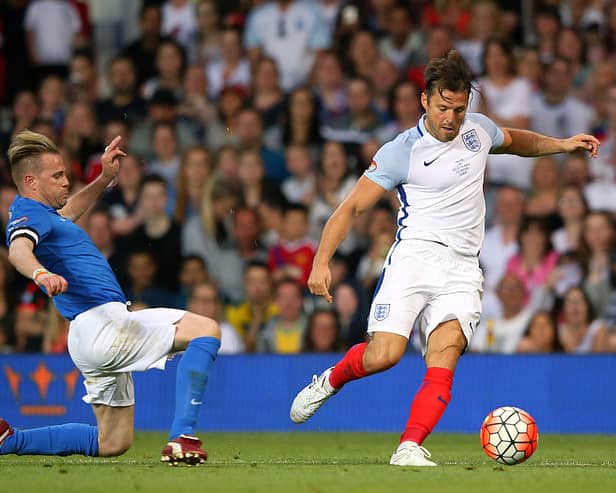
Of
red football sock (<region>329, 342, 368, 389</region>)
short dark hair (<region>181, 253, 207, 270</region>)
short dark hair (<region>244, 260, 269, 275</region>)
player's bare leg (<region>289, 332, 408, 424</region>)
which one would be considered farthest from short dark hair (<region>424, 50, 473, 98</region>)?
short dark hair (<region>181, 253, 207, 270</region>)

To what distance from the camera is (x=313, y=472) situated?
740 cm

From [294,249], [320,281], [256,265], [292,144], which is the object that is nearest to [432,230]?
[320,281]

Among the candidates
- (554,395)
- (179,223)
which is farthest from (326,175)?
(554,395)

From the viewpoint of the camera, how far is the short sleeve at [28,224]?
24.6 ft

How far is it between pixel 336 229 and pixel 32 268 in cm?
182

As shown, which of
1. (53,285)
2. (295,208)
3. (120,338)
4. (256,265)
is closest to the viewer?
(53,285)

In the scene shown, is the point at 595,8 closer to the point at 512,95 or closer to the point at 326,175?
the point at 512,95

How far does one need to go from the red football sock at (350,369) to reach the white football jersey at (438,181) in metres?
0.77

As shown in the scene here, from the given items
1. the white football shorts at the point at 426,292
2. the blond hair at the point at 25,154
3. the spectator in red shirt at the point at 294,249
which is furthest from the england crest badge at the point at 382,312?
the spectator in red shirt at the point at 294,249

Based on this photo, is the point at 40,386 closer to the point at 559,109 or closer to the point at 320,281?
the point at 320,281

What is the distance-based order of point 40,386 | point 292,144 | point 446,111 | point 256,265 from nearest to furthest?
point 446,111 < point 40,386 < point 256,265 < point 292,144

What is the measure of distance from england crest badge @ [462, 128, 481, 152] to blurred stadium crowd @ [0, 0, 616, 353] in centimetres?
467

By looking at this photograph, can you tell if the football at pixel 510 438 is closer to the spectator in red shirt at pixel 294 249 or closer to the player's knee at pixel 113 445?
the player's knee at pixel 113 445

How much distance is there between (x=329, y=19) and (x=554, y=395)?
5977 millimetres
